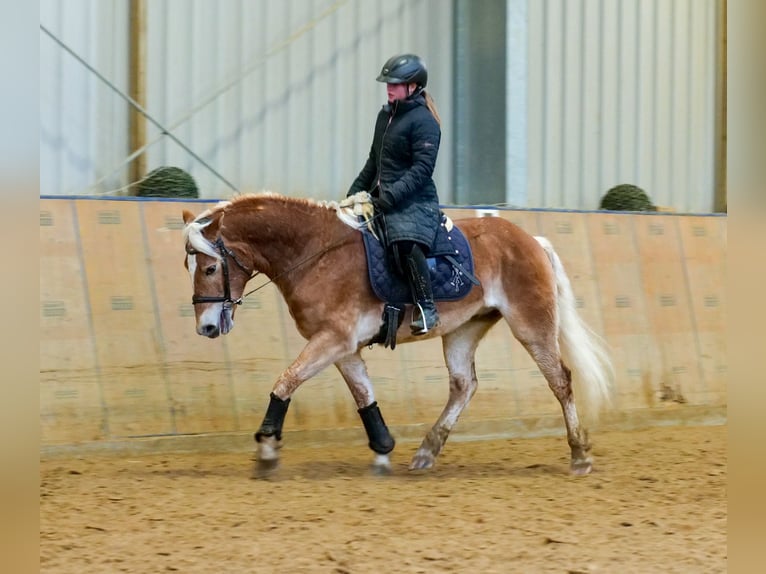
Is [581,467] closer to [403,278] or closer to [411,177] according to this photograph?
[403,278]

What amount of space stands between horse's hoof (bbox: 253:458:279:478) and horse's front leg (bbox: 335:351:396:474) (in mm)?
656

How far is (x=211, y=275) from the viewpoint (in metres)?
5.80

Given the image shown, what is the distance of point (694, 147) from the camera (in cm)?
1250

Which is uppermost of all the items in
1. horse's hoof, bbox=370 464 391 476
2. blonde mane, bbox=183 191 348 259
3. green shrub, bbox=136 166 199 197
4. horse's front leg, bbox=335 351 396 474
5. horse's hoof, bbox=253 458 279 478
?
green shrub, bbox=136 166 199 197

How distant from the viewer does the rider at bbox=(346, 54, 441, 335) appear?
5965 mm

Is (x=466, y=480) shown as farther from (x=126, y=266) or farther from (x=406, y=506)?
(x=126, y=266)

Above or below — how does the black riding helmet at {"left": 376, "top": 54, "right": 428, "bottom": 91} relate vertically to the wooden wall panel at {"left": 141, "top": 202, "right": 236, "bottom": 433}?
above

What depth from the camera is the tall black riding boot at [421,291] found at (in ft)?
19.6

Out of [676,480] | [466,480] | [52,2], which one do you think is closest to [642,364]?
[676,480]

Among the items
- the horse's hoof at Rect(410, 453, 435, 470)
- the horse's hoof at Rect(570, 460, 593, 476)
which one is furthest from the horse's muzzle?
the horse's hoof at Rect(570, 460, 593, 476)

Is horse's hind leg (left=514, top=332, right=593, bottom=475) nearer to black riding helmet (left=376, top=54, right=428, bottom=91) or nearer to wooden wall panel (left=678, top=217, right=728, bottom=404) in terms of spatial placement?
black riding helmet (left=376, top=54, right=428, bottom=91)

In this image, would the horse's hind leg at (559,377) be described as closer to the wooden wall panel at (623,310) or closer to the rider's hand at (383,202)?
the rider's hand at (383,202)

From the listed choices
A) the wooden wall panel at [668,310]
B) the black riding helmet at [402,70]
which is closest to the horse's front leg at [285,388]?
the black riding helmet at [402,70]

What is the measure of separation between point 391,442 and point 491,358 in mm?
2243
